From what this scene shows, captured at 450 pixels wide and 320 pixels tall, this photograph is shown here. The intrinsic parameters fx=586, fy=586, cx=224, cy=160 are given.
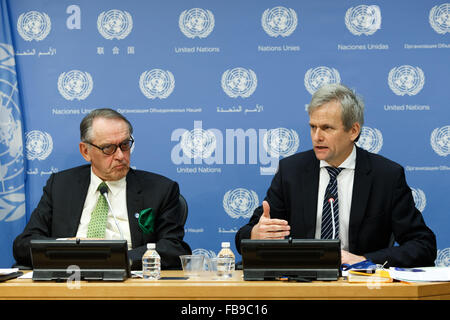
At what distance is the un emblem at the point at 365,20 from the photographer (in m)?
4.28

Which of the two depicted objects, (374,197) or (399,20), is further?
A: (399,20)

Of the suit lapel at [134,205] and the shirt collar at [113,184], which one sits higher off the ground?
the shirt collar at [113,184]

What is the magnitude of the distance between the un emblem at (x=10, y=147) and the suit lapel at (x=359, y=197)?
2.50 meters

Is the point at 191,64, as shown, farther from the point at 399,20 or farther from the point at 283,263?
the point at 283,263

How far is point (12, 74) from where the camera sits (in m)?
4.38

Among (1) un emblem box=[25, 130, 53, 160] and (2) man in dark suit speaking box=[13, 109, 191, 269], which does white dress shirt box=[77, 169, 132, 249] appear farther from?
Answer: (1) un emblem box=[25, 130, 53, 160]

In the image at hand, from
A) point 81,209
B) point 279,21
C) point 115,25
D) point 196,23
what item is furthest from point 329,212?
point 115,25

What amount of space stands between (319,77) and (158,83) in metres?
1.20

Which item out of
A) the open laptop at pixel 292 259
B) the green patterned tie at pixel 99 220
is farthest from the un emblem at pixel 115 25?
the open laptop at pixel 292 259

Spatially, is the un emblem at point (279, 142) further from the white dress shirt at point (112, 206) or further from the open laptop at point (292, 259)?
the open laptop at point (292, 259)
